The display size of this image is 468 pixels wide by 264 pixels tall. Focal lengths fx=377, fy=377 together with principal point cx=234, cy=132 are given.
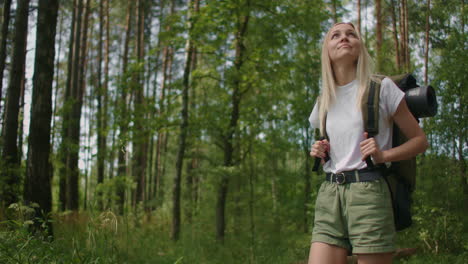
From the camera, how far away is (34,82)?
5.63 m

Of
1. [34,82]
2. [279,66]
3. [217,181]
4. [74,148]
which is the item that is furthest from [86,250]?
[279,66]

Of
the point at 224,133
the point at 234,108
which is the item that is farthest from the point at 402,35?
the point at 224,133

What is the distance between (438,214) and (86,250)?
6.13 m

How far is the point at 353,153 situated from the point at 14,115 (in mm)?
8738

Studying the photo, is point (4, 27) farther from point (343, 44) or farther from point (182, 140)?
point (343, 44)

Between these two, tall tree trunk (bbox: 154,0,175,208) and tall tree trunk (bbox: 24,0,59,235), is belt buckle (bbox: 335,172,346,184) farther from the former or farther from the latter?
tall tree trunk (bbox: 154,0,175,208)

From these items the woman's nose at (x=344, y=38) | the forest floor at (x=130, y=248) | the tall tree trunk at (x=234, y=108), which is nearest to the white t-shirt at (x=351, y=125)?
the woman's nose at (x=344, y=38)

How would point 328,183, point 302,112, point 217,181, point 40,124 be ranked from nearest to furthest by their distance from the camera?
point 328,183 < point 40,124 < point 217,181 < point 302,112

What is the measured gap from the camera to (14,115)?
28.4 ft

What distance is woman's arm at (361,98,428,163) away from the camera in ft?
6.30

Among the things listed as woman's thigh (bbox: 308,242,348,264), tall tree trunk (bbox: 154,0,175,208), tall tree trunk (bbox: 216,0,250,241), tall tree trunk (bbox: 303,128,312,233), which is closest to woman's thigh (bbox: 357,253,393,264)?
woman's thigh (bbox: 308,242,348,264)

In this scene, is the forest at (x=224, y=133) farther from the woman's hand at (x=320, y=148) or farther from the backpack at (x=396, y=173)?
the backpack at (x=396, y=173)

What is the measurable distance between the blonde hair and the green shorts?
0.42 meters

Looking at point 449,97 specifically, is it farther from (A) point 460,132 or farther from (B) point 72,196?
(B) point 72,196
